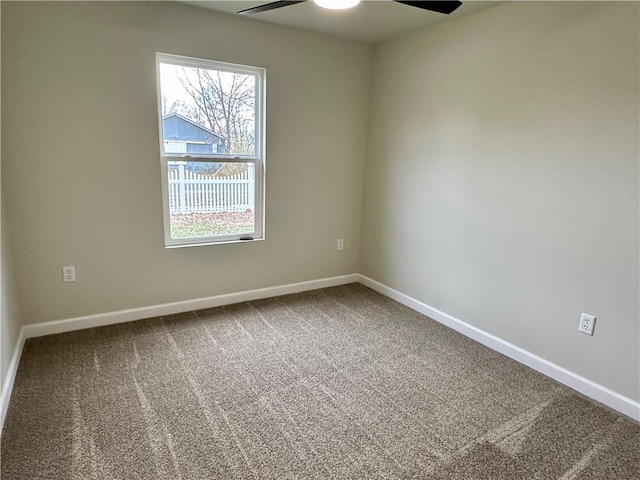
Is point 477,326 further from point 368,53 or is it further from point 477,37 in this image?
point 368,53

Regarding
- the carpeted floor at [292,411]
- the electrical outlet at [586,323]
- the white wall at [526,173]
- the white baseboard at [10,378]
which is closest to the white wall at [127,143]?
the white baseboard at [10,378]

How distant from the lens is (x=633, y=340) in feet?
6.86

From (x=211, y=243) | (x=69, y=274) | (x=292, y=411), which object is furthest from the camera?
(x=211, y=243)

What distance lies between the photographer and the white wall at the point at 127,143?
2441 mm

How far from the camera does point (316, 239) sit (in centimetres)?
376

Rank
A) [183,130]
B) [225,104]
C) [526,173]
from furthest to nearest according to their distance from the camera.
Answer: [225,104], [183,130], [526,173]

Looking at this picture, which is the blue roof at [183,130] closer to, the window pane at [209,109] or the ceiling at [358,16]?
the window pane at [209,109]

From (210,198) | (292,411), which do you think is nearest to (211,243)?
(210,198)

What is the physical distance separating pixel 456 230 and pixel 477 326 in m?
0.75

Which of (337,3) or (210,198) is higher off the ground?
(337,3)

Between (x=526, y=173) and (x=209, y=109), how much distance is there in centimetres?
235

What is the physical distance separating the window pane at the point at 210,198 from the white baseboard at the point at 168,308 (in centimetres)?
56

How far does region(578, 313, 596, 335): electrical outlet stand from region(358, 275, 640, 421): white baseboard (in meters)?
0.29

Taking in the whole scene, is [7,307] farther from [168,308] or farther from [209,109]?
[209,109]
